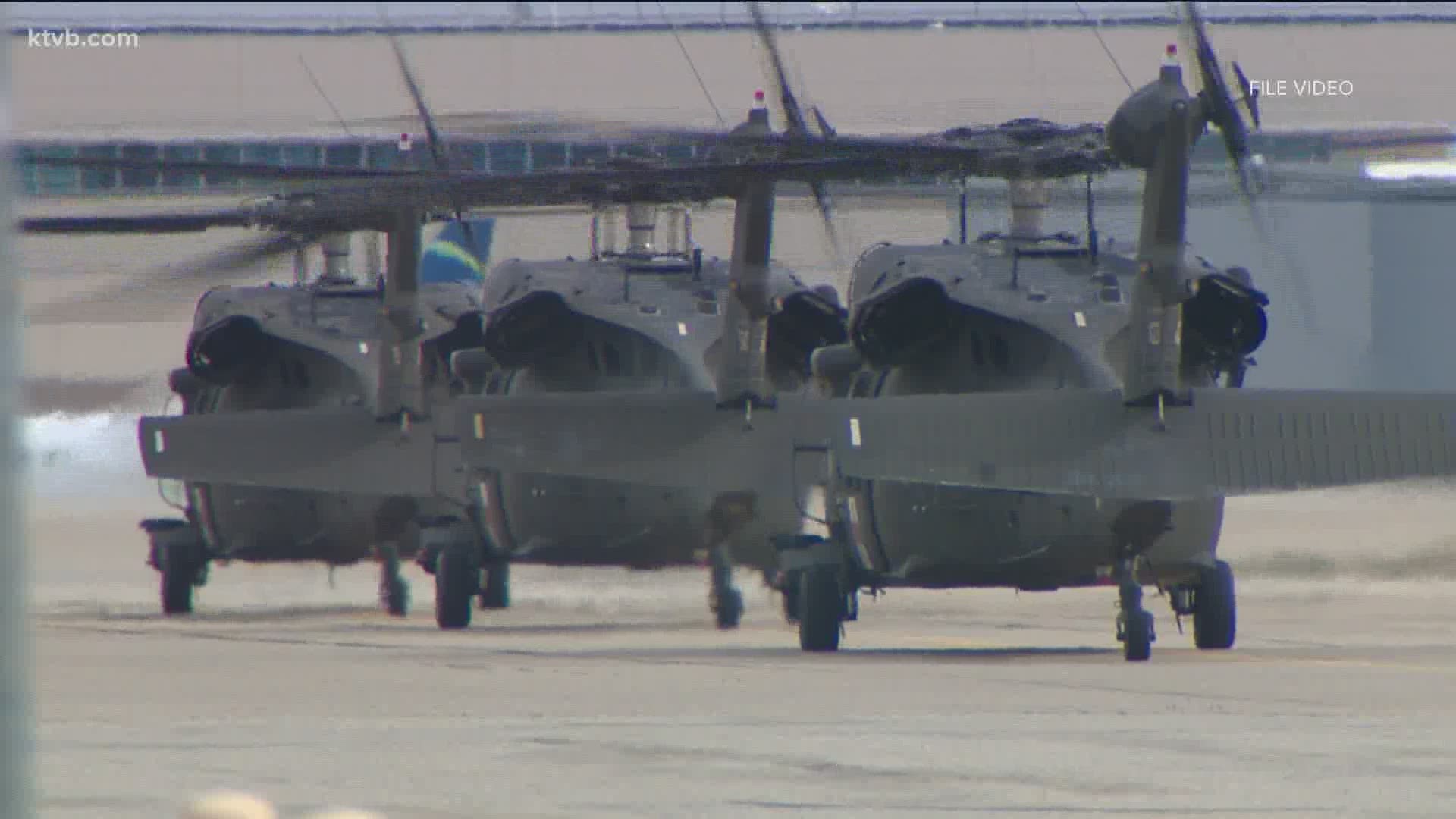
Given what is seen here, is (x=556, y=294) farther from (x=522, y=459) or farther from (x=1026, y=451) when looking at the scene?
(x=1026, y=451)

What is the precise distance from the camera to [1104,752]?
1305 centimetres

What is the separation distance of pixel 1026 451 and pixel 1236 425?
1.35 meters

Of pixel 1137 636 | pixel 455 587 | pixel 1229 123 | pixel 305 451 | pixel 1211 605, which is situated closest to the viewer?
pixel 1229 123

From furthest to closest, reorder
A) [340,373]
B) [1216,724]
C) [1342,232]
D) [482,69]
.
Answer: [482,69], [1342,232], [340,373], [1216,724]

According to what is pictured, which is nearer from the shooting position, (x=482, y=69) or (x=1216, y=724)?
(x=1216, y=724)

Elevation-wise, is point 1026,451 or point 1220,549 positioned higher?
point 1026,451

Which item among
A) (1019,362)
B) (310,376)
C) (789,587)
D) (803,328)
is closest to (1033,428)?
(1019,362)

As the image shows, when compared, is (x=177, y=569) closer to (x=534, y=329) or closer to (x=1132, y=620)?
(x=534, y=329)

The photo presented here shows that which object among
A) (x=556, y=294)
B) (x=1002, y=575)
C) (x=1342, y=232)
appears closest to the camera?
(x=1002, y=575)

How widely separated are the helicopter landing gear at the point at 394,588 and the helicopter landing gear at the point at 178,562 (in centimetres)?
185

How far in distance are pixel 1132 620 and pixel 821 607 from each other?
2480mm

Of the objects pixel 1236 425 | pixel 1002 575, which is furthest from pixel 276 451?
pixel 1236 425

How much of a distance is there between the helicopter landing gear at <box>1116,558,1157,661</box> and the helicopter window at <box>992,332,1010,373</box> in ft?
5.17

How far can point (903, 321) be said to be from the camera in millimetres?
19625
